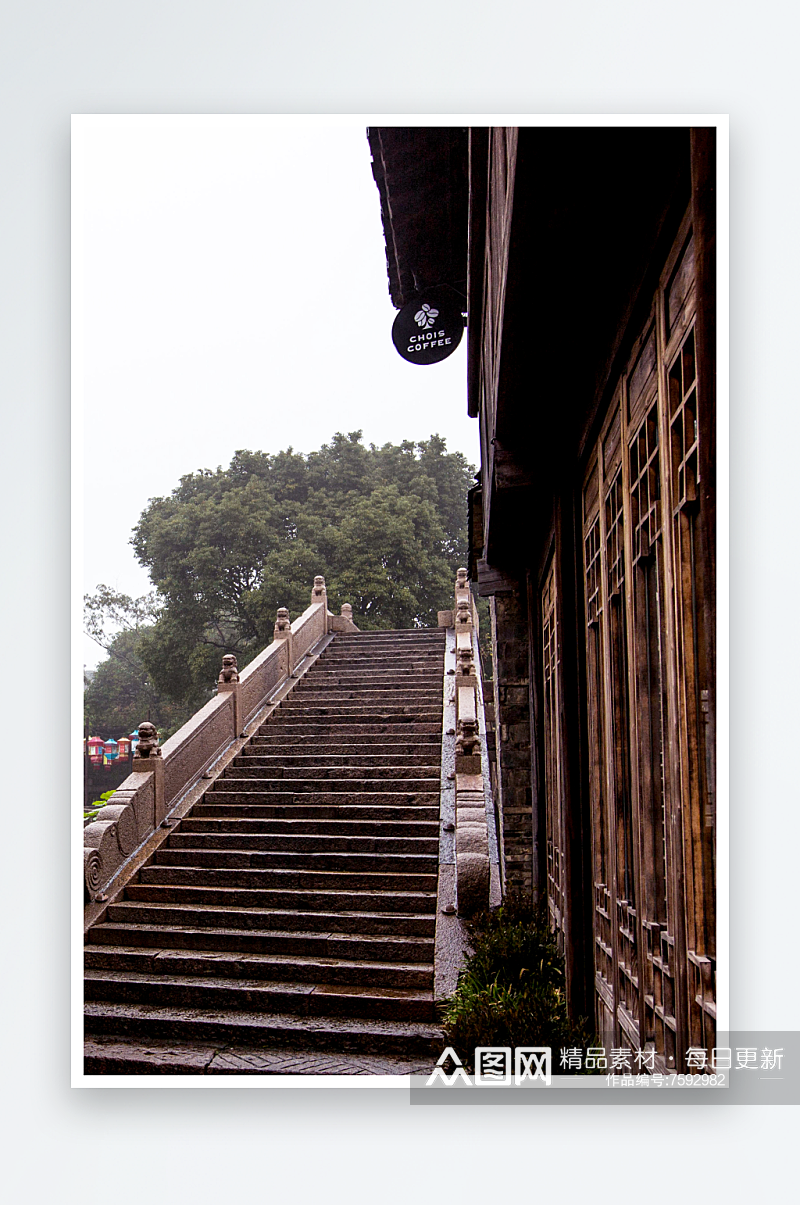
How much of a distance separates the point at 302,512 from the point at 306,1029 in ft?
9.91

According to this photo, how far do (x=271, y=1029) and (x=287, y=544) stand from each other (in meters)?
2.83

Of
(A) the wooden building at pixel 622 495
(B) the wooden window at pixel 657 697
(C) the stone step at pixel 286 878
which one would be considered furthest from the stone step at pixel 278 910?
(B) the wooden window at pixel 657 697

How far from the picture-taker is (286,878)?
7.00 metres

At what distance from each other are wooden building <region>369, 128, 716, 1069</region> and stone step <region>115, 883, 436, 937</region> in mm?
1928

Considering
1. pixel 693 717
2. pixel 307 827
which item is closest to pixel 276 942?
pixel 307 827

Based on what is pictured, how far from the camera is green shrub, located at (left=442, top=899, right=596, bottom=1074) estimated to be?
3064mm

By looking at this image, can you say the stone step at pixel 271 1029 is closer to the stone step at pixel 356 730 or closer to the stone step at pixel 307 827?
the stone step at pixel 307 827

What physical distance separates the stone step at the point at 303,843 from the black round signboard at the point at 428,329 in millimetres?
3756

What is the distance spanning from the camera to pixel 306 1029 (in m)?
5.10

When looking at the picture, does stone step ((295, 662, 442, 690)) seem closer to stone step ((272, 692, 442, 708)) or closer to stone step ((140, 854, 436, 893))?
stone step ((272, 692, 442, 708))

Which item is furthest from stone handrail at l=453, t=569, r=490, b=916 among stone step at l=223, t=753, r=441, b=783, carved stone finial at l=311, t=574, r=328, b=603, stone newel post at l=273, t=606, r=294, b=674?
stone newel post at l=273, t=606, r=294, b=674

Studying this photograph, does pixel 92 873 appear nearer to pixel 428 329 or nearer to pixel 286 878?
pixel 286 878
